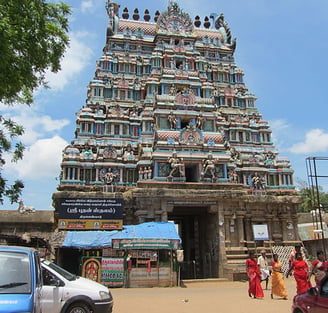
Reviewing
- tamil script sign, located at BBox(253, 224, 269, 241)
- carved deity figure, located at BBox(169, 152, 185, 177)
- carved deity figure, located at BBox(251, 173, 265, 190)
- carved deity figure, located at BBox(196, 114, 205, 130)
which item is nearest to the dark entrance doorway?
carved deity figure, located at BBox(169, 152, 185, 177)

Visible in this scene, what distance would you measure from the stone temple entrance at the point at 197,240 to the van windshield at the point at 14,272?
67.2 feet

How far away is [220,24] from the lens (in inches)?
1817

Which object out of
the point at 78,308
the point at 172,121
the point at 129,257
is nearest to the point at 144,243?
the point at 129,257

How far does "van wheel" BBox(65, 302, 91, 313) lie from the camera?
8.45 meters

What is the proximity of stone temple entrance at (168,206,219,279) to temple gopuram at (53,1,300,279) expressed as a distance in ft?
0.29

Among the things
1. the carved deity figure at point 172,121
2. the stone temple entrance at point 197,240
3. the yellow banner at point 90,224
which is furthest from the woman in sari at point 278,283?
the carved deity figure at point 172,121

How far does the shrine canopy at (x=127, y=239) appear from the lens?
61.1 ft

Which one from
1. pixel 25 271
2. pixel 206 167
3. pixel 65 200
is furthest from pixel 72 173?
pixel 25 271

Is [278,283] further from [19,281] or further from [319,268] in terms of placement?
[19,281]

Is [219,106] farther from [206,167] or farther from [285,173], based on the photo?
[206,167]

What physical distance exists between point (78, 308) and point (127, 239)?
Result: 33.3 feet

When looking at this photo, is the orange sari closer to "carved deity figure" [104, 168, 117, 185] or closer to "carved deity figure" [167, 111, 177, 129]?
"carved deity figure" [167, 111, 177, 129]

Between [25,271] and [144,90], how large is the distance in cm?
3063

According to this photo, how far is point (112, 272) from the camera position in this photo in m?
18.3
